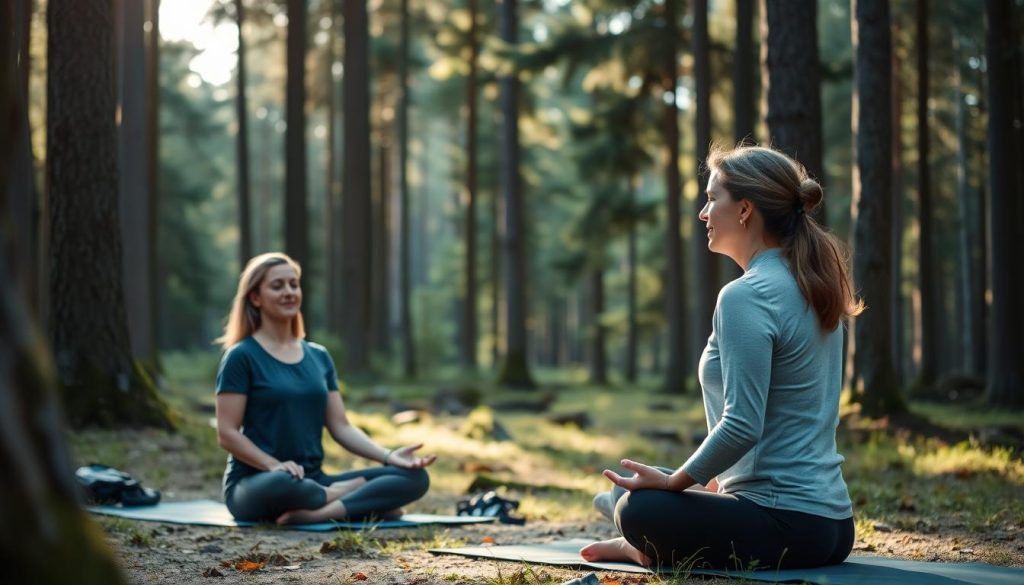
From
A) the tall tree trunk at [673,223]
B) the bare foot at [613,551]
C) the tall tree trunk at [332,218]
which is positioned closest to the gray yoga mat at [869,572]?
the bare foot at [613,551]

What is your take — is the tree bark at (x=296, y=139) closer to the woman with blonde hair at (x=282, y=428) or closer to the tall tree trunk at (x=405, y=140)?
the tall tree trunk at (x=405, y=140)

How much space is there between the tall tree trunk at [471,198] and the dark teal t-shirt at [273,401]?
73.5 ft

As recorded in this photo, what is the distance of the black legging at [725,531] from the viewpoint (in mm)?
4324

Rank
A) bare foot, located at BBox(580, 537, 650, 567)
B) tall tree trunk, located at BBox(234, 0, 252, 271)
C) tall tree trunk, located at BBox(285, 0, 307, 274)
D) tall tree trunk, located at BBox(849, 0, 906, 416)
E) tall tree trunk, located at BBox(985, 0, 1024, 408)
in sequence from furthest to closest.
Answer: tall tree trunk, located at BBox(234, 0, 252, 271) → tall tree trunk, located at BBox(285, 0, 307, 274) → tall tree trunk, located at BBox(985, 0, 1024, 408) → tall tree trunk, located at BBox(849, 0, 906, 416) → bare foot, located at BBox(580, 537, 650, 567)

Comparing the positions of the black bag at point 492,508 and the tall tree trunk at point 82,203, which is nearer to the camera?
the black bag at point 492,508

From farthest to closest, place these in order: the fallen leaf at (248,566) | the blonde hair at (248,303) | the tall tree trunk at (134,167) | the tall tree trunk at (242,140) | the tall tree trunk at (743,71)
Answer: the tall tree trunk at (242,140) < the tall tree trunk at (743,71) < the tall tree trunk at (134,167) < the blonde hair at (248,303) < the fallen leaf at (248,566)

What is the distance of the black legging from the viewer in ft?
14.2

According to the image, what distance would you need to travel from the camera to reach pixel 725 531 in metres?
4.35

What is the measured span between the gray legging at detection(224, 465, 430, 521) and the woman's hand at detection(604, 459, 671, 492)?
2.72m

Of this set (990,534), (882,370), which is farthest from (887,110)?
(990,534)

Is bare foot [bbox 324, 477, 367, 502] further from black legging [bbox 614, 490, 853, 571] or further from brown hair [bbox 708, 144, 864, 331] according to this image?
brown hair [bbox 708, 144, 864, 331]

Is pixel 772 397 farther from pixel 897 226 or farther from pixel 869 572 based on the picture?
pixel 897 226

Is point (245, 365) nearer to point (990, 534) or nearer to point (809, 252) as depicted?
point (809, 252)

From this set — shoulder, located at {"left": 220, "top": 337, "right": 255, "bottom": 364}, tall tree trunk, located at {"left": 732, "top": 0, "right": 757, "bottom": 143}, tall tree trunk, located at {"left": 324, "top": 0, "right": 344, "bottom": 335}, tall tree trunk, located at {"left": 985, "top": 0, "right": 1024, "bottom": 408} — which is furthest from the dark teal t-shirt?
tall tree trunk, located at {"left": 324, "top": 0, "right": 344, "bottom": 335}
